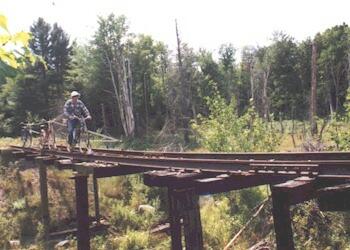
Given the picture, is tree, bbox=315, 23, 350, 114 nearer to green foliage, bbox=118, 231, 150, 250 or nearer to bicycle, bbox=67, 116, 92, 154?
green foliage, bbox=118, 231, 150, 250

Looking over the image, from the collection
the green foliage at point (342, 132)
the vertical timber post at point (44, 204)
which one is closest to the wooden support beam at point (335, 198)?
the green foliage at point (342, 132)

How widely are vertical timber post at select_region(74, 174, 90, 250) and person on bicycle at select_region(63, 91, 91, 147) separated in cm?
303

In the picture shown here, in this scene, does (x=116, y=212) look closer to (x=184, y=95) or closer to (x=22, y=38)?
(x=22, y=38)

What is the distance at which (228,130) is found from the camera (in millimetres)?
15719

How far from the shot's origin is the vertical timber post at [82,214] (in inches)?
362

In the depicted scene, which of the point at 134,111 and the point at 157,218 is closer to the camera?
the point at 157,218

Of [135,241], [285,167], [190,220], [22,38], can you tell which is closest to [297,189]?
[285,167]

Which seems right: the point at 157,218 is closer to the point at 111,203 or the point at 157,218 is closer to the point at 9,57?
the point at 111,203

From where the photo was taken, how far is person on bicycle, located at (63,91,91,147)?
12250mm

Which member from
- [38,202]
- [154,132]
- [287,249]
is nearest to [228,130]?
[38,202]

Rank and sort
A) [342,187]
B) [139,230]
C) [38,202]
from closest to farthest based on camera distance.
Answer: [342,187]
[139,230]
[38,202]

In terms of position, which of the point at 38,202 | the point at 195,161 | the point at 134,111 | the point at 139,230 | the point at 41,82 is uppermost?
the point at 41,82

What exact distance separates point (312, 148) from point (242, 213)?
3000mm

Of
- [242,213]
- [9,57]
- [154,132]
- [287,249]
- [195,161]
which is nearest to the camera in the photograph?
[9,57]
